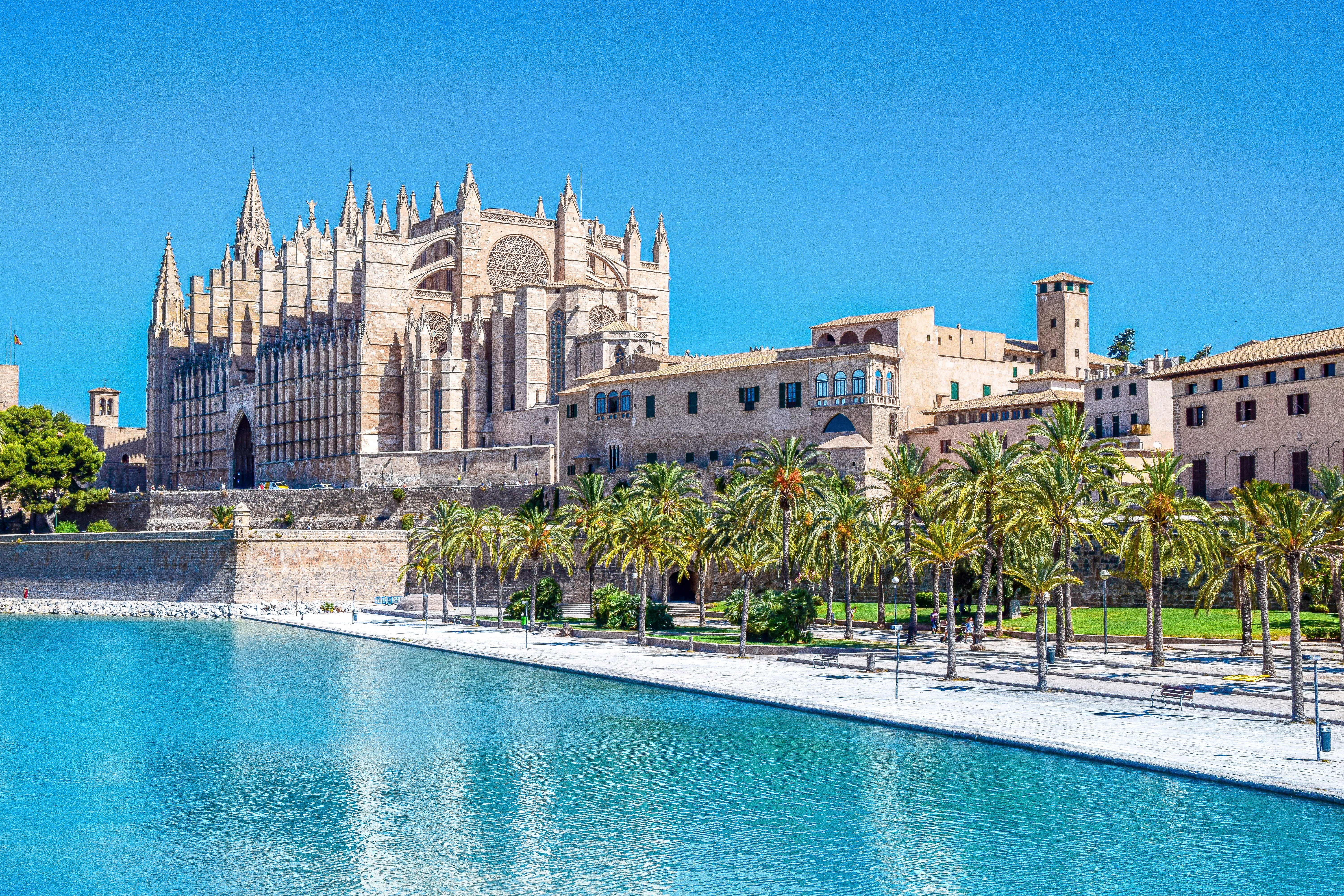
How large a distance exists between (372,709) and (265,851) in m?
13.5

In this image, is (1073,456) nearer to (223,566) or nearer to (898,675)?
(898,675)

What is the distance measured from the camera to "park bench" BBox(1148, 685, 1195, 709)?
95.0ft

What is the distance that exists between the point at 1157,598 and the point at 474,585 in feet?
95.2

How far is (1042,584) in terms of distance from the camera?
32.8m

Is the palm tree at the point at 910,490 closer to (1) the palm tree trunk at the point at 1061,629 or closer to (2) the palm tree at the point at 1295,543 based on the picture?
(1) the palm tree trunk at the point at 1061,629

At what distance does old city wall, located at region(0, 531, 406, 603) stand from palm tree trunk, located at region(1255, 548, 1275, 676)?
4374 centimetres

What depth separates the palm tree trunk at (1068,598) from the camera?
114ft

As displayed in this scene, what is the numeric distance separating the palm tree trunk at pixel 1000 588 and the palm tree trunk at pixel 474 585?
20.2 metres

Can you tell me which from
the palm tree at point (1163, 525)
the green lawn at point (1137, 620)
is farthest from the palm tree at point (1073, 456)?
the palm tree at point (1163, 525)

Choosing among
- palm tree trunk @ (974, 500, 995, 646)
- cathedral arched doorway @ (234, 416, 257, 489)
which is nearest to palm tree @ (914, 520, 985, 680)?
Answer: palm tree trunk @ (974, 500, 995, 646)

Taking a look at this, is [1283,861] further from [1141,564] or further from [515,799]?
[1141,564]

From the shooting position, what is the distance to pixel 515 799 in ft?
79.7

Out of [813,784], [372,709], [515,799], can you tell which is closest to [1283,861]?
[813,784]

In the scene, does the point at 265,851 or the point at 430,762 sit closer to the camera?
the point at 265,851
